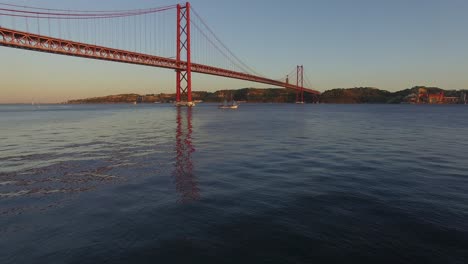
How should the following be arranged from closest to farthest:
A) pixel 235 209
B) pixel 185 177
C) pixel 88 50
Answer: pixel 235 209
pixel 185 177
pixel 88 50

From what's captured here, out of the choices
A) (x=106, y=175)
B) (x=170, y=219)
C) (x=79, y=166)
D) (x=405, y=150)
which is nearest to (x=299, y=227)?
(x=170, y=219)

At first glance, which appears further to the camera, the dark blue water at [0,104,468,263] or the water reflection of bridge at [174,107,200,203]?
the water reflection of bridge at [174,107,200,203]

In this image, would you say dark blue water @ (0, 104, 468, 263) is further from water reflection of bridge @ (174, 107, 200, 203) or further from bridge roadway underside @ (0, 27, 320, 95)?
bridge roadway underside @ (0, 27, 320, 95)

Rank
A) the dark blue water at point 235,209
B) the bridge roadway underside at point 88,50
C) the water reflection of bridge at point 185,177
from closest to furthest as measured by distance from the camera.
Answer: the dark blue water at point 235,209 → the water reflection of bridge at point 185,177 → the bridge roadway underside at point 88,50

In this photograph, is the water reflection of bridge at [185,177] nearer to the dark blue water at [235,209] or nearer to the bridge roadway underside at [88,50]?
the dark blue water at [235,209]

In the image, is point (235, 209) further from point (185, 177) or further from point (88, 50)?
point (88, 50)

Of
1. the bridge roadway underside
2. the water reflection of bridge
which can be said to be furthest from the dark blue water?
the bridge roadway underside

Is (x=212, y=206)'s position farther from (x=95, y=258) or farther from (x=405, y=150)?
(x=405, y=150)

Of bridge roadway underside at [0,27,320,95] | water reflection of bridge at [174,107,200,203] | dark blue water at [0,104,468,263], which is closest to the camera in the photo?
dark blue water at [0,104,468,263]

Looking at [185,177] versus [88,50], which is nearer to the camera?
[185,177]

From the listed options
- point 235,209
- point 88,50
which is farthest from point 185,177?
point 88,50

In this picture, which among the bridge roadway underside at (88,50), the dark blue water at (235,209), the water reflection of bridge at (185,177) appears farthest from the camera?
the bridge roadway underside at (88,50)

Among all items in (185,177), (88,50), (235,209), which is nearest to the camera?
(235,209)

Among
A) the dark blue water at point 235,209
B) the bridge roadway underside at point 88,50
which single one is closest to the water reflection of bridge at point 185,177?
the dark blue water at point 235,209
